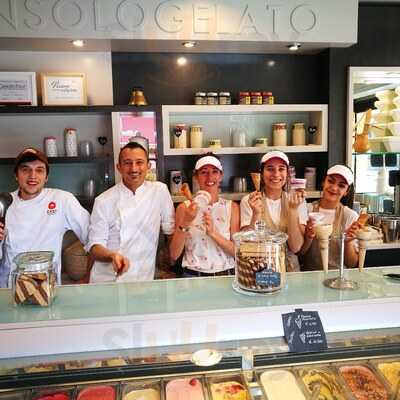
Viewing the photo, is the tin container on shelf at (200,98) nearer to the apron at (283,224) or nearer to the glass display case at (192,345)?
the apron at (283,224)

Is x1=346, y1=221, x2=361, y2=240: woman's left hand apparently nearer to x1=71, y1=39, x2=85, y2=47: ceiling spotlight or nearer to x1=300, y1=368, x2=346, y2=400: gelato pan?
x1=300, y1=368, x2=346, y2=400: gelato pan

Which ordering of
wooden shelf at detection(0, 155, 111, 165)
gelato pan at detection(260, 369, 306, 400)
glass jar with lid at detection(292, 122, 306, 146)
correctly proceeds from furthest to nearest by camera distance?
glass jar with lid at detection(292, 122, 306, 146) → wooden shelf at detection(0, 155, 111, 165) → gelato pan at detection(260, 369, 306, 400)

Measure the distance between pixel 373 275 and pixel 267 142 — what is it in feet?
6.99

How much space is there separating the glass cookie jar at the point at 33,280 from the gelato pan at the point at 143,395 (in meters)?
0.41

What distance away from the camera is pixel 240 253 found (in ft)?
4.67

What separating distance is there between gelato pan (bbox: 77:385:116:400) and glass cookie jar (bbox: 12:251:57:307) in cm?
32

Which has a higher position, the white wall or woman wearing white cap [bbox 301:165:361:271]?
the white wall

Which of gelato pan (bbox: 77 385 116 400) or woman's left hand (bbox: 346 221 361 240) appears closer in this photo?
gelato pan (bbox: 77 385 116 400)

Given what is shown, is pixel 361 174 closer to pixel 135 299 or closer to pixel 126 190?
pixel 126 190

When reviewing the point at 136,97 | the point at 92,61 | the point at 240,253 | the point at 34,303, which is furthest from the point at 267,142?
the point at 34,303

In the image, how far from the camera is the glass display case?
1.28 m

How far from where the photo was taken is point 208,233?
7.35ft

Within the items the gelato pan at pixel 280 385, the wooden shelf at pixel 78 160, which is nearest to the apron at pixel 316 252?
the gelato pan at pixel 280 385

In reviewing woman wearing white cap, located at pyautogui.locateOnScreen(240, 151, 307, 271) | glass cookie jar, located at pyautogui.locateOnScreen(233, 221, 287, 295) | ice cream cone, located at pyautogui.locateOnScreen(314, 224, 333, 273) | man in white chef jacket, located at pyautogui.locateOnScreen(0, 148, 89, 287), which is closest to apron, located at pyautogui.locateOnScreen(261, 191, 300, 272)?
woman wearing white cap, located at pyautogui.locateOnScreen(240, 151, 307, 271)
